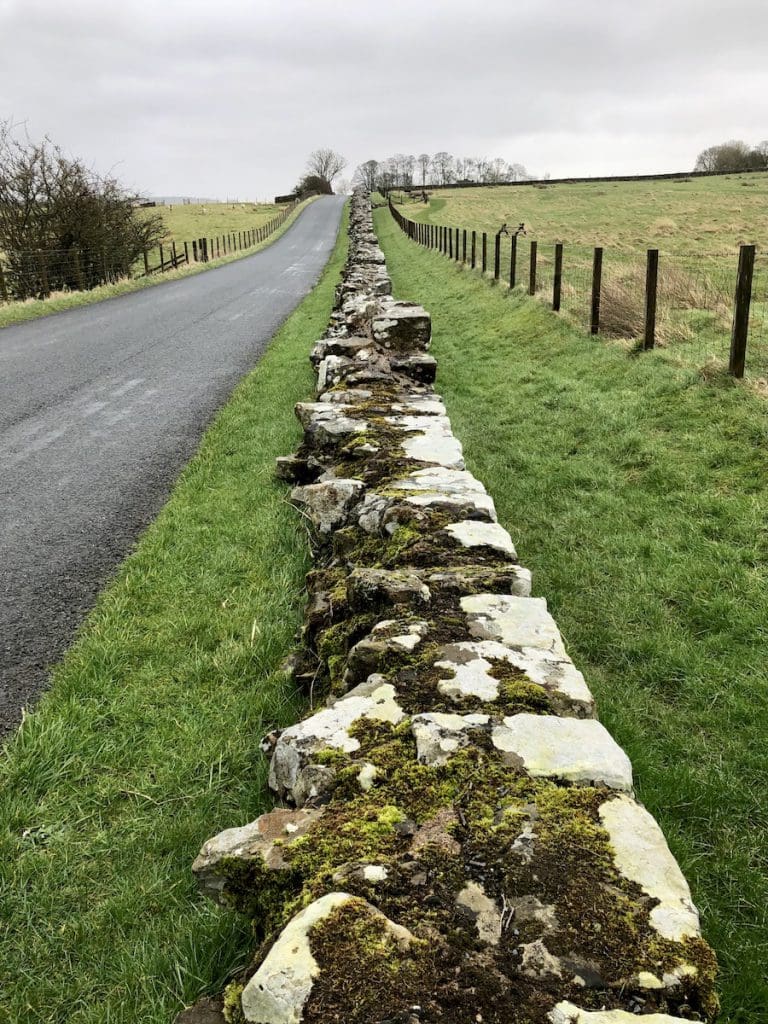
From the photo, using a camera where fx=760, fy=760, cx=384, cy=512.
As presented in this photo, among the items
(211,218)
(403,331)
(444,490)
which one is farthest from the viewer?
(211,218)

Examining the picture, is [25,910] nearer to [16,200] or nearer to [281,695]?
[281,695]

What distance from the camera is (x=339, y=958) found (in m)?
1.63

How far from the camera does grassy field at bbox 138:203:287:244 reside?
56875 mm

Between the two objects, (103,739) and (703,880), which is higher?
(103,739)

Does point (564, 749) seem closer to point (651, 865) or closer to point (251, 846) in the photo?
point (651, 865)

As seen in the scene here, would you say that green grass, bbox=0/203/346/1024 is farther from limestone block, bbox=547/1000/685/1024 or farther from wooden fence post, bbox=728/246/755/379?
wooden fence post, bbox=728/246/755/379

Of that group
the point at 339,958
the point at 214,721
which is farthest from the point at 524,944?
the point at 214,721

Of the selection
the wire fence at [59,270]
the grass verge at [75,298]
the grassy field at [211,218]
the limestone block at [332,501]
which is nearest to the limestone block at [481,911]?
the limestone block at [332,501]

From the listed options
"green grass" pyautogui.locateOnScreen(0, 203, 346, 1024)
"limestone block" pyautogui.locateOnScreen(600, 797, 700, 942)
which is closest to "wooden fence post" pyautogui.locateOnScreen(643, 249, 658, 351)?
"green grass" pyautogui.locateOnScreen(0, 203, 346, 1024)

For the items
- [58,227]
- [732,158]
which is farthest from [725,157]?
[58,227]

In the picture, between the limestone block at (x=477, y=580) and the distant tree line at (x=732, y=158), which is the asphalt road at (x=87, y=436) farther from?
the distant tree line at (x=732, y=158)

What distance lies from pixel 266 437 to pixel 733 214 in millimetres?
40224

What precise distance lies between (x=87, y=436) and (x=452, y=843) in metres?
6.92

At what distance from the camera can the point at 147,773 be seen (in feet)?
9.82
